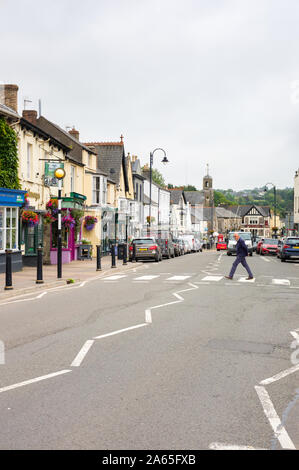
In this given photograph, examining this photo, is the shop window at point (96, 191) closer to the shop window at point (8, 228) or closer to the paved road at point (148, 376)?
the shop window at point (8, 228)

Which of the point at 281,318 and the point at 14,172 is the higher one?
the point at 14,172

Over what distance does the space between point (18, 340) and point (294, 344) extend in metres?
4.40

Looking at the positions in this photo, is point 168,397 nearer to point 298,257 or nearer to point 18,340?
point 18,340

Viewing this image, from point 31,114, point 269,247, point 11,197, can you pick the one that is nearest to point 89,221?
point 31,114

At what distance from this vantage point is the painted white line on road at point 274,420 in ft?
14.2

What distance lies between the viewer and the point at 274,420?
15.9ft

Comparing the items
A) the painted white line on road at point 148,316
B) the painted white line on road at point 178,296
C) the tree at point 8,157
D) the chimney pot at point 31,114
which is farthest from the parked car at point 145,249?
the painted white line on road at point 148,316

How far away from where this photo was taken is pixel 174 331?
30.1 ft

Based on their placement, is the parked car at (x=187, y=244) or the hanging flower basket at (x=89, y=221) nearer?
the hanging flower basket at (x=89, y=221)

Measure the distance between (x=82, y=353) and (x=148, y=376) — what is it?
1541 mm

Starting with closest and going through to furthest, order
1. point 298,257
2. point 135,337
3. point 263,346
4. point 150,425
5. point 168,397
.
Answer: point 150,425 < point 168,397 < point 263,346 < point 135,337 < point 298,257

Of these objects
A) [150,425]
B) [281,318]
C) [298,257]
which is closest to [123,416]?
[150,425]

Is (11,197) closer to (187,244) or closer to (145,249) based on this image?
(145,249)

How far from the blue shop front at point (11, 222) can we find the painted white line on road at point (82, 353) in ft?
46.1
